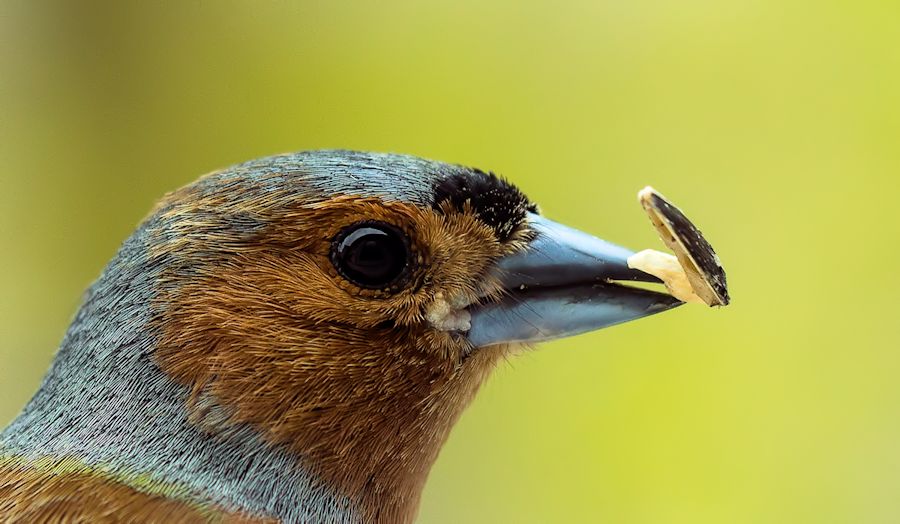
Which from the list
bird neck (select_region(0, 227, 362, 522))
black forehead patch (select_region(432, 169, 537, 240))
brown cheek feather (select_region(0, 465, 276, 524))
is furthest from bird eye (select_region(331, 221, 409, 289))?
brown cheek feather (select_region(0, 465, 276, 524))

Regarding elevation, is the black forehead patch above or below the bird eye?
above

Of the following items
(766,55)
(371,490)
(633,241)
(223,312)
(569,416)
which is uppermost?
(766,55)

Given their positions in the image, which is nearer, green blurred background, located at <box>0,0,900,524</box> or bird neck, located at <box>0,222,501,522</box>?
bird neck, located at <box>0,222,501,522</box>

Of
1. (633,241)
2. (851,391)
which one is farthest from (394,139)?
(851,391)

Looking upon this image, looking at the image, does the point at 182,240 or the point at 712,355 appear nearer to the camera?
the point at 182,240

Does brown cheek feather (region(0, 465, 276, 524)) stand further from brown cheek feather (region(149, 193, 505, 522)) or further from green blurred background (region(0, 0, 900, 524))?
green blurred background (region(0, 0, 900, 524))

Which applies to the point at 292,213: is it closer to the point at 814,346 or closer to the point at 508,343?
the point at 508,343

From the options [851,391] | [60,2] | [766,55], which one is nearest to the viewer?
[851,391]

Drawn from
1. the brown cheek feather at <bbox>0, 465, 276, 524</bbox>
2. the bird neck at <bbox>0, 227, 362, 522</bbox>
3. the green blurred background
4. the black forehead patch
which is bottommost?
the brown cheek feather at <bbox>0, 465, 276, 524</bbox>

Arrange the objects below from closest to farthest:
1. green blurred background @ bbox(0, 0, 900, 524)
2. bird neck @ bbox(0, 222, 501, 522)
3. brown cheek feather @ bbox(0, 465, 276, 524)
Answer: brown cheek feather @ bbox(0, 465, 276, 524) → bird neck @ bbox(0, 222, 501, 522) → green blurred background @ bbox(0, 0, 900, 524)
